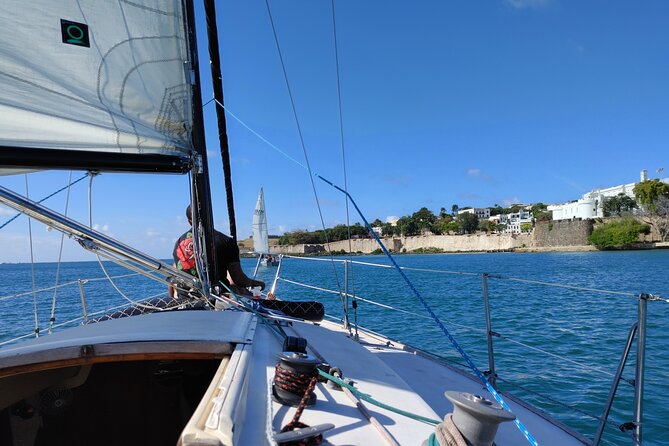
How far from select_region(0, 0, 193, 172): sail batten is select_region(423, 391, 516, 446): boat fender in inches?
92.1

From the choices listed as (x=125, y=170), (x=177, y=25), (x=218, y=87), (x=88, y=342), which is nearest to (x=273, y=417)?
(x=88, y=342)

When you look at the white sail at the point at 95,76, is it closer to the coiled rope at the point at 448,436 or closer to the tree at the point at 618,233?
the coiled rope at the point at 448,436

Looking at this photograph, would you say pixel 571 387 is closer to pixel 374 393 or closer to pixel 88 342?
pixel 374 393

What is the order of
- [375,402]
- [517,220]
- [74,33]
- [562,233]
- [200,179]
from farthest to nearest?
[517,220] → [562,233] → [200,179] → [74,33] → [375,402]

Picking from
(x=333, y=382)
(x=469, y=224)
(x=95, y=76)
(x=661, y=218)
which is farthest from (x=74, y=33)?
(x=469, y=224)

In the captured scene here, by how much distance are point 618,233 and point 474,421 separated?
72936 mm

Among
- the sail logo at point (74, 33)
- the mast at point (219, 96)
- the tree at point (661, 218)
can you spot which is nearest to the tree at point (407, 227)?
the tree at point (661, 218)

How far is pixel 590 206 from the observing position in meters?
78.4

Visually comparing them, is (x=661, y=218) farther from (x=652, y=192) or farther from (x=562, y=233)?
(x=562, y=233)

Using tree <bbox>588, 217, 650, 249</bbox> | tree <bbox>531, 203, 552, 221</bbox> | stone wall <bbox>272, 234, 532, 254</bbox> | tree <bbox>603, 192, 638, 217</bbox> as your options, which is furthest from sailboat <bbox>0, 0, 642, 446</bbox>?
tree <bbox>531, 203, 552, 221</bbox>

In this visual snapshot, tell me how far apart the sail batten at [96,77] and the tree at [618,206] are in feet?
278

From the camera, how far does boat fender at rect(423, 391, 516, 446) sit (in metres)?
1.10

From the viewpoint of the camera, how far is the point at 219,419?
39.8 inches

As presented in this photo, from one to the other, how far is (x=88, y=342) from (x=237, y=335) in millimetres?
611
